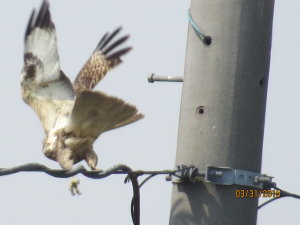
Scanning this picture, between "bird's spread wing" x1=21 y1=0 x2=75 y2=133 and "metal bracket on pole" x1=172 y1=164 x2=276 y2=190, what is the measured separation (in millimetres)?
2303

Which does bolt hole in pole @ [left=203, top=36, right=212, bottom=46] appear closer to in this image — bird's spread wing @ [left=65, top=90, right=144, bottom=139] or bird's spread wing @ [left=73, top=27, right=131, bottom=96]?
bird's spread wing @ [left=65, top=90, right=144, bottom=139]

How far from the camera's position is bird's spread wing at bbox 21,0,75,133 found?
5.26 m

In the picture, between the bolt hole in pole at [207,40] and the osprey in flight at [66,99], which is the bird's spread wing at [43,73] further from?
the bolt hole in pole at [207,40]

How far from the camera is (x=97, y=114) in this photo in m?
4.00

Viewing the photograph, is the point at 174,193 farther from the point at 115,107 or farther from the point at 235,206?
the point at 115,107

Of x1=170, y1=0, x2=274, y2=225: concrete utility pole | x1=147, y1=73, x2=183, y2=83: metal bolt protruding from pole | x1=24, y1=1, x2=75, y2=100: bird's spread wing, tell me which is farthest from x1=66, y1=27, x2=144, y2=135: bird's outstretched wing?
x1=170, y1=0, x2=274, y2=225: concrete utility pole

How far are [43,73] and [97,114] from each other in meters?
1.55

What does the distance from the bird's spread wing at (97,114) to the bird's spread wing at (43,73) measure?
2.22ft

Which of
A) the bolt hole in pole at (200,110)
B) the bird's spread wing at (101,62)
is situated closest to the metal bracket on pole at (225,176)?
the bolt hole in pole at (200,110)

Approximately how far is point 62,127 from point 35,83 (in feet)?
2.19

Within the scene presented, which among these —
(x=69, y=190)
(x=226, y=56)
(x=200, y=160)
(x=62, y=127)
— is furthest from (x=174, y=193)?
(x=62, y=127)

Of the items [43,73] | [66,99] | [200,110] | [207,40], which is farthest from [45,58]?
[200,110]

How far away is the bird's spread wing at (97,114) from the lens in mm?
3627
